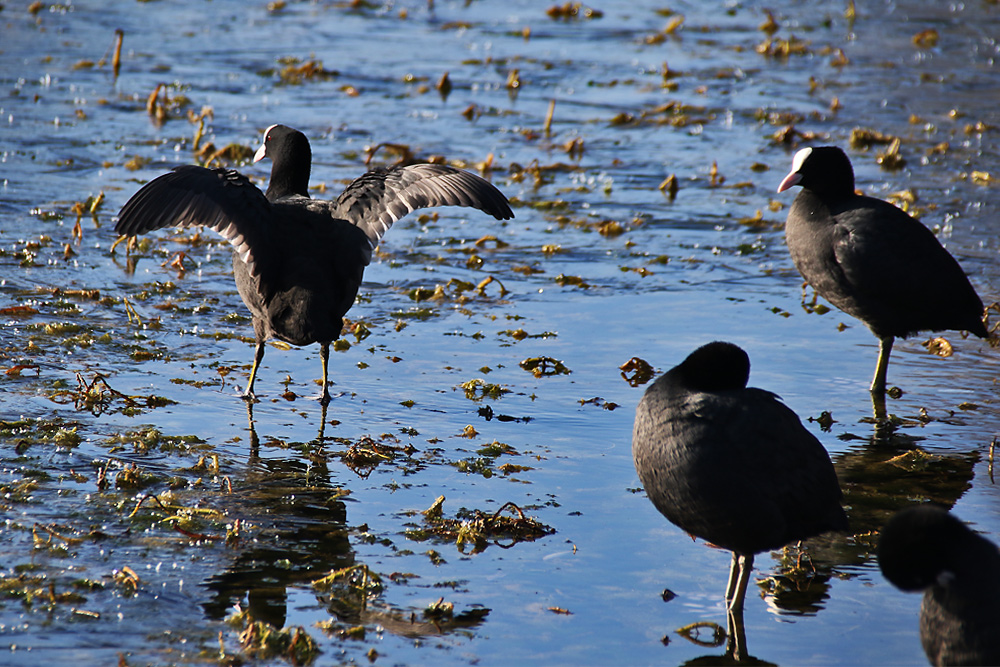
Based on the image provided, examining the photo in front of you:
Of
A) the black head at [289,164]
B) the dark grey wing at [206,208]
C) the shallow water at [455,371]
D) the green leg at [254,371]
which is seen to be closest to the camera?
the shallow water at [455,371]

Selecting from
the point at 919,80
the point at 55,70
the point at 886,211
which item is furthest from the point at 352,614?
the point at 919,80

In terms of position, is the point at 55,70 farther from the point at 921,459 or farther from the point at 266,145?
the point at 921,459

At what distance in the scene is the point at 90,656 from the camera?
3.56 m

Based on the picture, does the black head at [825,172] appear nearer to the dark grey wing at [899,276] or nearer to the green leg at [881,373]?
the dark grey wing at [899,276]

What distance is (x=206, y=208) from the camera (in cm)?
580

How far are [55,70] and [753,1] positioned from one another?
13.3 metres

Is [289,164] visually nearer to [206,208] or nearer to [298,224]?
[298,224]

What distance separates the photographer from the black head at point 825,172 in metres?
6.72

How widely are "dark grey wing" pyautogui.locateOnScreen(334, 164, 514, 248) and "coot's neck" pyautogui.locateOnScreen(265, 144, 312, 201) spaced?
23.1 inches

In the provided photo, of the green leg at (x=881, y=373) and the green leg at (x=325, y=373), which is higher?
the green leg at (x=881, y=373)

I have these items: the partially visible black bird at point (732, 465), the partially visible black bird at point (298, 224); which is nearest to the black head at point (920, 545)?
the partially visible black bird at point (732, 465)

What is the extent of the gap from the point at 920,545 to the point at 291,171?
4.84m

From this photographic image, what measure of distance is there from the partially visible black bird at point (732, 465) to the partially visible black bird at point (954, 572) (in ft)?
2.33

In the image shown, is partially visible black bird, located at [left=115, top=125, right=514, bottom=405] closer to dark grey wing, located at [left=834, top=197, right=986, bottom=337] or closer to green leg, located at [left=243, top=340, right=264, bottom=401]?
green leg, located at [left=243, top=340, right=264, bottom=401]
